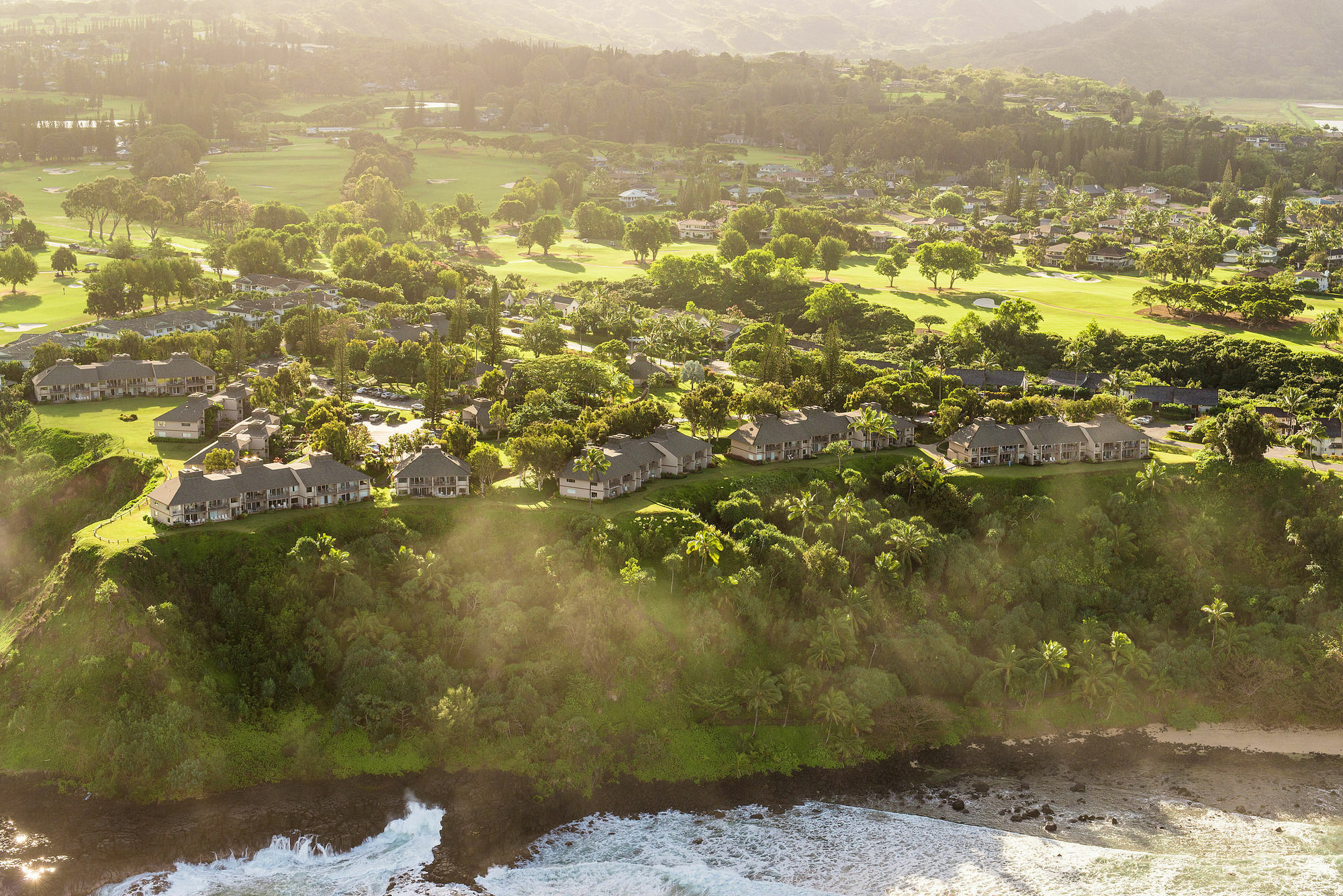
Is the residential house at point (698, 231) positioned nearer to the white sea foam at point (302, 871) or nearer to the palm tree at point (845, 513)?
the palm tree at point (845, 513)

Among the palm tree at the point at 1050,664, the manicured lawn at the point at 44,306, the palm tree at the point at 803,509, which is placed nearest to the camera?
the palm tree at the point at 1050,664

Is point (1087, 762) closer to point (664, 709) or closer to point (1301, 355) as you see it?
point (664, 709)

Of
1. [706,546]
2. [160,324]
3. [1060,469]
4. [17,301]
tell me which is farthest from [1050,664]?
[17,301]

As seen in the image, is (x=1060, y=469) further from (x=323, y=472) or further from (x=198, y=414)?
(x=198, y=414)

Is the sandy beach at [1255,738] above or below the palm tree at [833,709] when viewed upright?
below

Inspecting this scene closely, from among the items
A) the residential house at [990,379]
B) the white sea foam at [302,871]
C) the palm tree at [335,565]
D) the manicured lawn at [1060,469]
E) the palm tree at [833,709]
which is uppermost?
the residential house at [990,379]

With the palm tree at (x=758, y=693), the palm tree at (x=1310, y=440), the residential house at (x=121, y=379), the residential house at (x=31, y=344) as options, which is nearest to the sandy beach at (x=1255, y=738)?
the palm tree at (x=758, y=693)

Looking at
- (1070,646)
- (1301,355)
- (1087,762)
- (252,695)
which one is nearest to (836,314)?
(1301,355)
